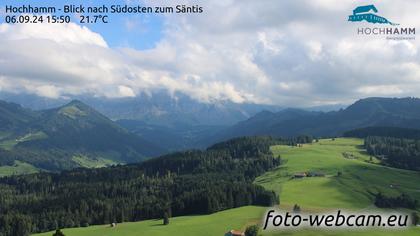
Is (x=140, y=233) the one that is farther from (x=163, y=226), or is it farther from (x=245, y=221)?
(x=245, y=221)

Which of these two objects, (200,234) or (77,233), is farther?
(77,233)

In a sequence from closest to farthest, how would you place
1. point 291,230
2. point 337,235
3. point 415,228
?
point 337,235, point 291,230, point 415,228

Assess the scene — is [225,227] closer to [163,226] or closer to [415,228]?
[163,226]

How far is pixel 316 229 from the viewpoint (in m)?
154

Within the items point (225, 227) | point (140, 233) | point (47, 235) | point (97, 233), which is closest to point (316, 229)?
point (225, 227)

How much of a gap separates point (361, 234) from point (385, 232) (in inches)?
352

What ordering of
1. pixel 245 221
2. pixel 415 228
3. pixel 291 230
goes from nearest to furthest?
pixel 291 230 → pixel 415 228 → pixel 245 221

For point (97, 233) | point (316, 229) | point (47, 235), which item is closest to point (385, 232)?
point (316, 229)

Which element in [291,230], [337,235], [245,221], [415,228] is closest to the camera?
[337,235]

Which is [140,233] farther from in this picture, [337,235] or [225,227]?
[337,235]

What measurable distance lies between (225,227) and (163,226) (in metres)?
28.3

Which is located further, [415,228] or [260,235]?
[415,228]

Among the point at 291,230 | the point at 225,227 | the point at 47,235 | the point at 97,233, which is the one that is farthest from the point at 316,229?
the point at 47,235

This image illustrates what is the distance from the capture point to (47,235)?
198 meters
